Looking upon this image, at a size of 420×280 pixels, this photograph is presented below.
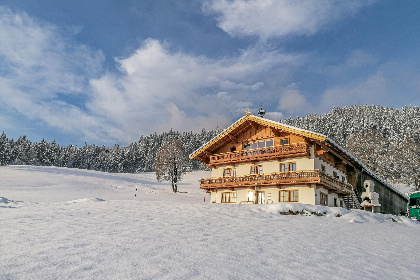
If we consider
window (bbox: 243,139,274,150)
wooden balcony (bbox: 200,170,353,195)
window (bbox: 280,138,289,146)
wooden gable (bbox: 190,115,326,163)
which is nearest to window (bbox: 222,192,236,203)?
wooden balcony (bbox: 200,170,353,195)

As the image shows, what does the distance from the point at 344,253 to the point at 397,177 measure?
5312 cm

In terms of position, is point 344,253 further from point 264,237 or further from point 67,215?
point 67,215

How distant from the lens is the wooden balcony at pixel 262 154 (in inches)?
1119

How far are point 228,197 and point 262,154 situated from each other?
6.84 meters

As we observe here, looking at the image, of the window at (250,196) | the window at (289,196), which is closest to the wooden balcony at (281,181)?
the window at (250,196)

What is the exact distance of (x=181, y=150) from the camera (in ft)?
194

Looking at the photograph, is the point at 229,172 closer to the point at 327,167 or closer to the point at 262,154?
the point at 262,154

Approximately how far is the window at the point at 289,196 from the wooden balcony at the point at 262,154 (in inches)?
144

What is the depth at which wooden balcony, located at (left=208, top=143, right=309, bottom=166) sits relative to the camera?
28.4 metres

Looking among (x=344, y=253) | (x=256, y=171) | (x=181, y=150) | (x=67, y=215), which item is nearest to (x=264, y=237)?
(x=344, y=253)

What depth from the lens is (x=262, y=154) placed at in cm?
3100

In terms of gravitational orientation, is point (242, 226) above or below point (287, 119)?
below

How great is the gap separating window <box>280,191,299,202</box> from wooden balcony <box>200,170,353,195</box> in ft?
3.20

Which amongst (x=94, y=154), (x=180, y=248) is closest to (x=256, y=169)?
(x=180, y=248)
